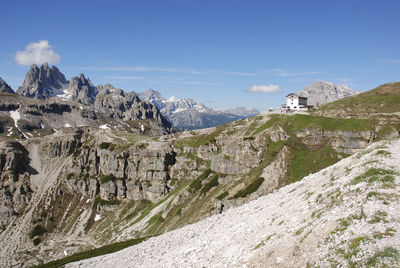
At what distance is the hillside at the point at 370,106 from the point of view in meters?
117

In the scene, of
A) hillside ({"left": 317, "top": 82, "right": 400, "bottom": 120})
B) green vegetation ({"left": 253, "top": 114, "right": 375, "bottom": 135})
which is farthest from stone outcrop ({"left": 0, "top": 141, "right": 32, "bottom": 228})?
hillside ({"left": 317, "top": 82, "right": 400, "bottom": 120})

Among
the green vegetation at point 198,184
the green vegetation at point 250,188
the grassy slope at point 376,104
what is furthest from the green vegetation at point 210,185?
the grassy slope at point 376,104

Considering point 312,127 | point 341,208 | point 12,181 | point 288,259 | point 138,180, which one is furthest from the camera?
point 12,181

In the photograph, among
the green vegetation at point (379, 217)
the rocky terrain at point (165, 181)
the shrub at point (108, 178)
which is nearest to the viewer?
the green vegetation at point (379, 217)

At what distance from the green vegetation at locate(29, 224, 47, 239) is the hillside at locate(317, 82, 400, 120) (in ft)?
554

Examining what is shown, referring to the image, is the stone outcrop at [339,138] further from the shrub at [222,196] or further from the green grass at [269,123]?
the shrub at [222,196]

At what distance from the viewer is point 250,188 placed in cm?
9512

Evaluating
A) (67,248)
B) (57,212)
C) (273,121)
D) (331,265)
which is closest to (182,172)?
(273,121)

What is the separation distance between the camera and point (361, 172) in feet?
111

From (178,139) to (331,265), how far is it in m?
157

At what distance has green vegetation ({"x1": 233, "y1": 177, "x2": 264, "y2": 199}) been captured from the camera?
93750 mm

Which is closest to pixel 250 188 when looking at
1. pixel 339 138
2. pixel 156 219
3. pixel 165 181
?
pixel 339 138

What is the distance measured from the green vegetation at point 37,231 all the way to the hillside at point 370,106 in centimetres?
16872

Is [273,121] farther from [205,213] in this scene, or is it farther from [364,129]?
[205,213]
